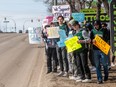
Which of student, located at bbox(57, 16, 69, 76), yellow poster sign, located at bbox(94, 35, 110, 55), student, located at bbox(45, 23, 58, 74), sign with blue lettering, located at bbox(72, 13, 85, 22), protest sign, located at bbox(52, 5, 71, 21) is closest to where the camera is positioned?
yellow poster sign, located at bbox(94, 35, 110, 55)

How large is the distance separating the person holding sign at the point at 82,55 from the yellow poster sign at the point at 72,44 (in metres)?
0.10

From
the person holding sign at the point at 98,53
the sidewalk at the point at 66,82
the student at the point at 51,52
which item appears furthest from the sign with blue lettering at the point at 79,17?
the sidewalk at the point at 66,82

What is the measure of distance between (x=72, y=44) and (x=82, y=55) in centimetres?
46

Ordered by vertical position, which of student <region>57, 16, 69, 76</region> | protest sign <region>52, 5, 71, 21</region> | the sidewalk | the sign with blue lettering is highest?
protest sign <region>52, 5, 71, 21</region>

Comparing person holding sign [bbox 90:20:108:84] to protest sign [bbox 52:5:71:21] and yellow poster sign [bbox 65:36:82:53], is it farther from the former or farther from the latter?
protest sign [bbox 52:5:71:21]

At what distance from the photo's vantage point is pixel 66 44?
1275 cm

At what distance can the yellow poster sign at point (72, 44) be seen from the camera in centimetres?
1234

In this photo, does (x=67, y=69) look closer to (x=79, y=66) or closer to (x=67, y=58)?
(x=67, y=58)

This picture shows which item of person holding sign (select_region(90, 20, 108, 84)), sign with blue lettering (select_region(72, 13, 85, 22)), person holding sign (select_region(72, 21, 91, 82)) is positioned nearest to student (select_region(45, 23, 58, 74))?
sign with blue lettering (select_region(72, 13, 85, 22))

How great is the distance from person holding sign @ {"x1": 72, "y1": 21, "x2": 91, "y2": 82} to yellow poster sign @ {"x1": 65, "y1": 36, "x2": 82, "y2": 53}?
0.10m

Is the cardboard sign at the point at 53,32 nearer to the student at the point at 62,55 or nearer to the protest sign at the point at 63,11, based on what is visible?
the student at the point at 62,55

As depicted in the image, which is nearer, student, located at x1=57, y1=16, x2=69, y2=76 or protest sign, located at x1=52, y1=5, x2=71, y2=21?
student, located at x1=57, y1=16, x2=69, y2=76

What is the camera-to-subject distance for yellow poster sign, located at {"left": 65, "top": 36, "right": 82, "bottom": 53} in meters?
12.3

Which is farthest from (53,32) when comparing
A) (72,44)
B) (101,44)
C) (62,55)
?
(101,44)
